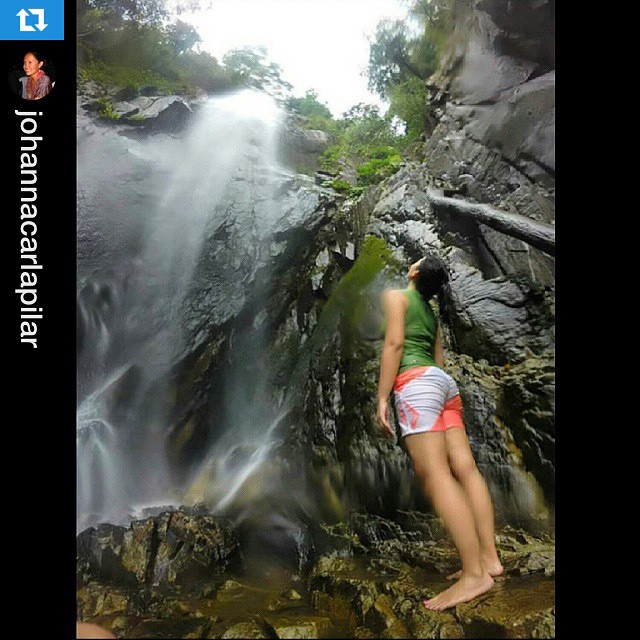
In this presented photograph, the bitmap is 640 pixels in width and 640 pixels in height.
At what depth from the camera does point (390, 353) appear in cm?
301

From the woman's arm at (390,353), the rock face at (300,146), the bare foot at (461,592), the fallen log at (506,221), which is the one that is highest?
the rock face at (300,146)

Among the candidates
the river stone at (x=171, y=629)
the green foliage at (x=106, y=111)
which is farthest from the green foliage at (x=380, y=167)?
the river stone at (x=171, y=629)

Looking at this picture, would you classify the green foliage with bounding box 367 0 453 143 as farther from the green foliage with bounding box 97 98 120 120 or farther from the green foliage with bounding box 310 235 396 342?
the green foliage with bounding box 97 98 120 120

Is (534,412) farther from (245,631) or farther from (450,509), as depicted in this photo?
(245,631)

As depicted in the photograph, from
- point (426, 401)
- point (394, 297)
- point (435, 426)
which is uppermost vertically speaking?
point (394, 297)

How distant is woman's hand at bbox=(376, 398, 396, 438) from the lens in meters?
2.99

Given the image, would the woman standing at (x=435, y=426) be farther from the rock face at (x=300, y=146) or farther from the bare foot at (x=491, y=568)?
the rock face at (x=300, y=146)

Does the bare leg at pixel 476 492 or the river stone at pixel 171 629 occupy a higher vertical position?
the bare leg at pixel 476 492

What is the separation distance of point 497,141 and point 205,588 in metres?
3.03
